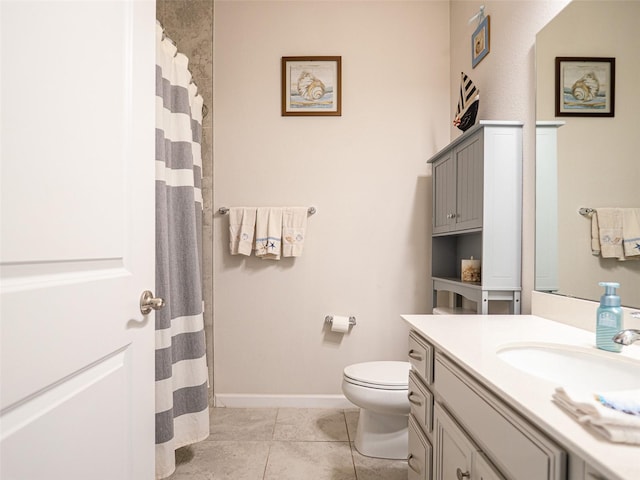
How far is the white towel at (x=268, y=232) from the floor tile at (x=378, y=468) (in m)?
1.24

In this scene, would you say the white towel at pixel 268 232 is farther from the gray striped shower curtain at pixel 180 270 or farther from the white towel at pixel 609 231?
the white towel at pixel 609 231

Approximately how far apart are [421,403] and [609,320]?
0.62 metres

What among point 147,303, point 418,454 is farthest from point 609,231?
point 147,303

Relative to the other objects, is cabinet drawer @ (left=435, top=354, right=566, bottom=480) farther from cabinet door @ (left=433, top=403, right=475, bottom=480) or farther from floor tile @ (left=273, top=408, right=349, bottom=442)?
floor tile @ (left=273, top=408, right=349, bottom=442)

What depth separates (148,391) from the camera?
106 centimetres

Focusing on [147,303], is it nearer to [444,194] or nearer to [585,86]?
[585,86]

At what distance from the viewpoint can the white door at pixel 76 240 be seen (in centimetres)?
60

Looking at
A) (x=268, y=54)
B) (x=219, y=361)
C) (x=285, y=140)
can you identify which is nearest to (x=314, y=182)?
(x=285, y=140)

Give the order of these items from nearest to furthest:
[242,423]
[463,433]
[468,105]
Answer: [463,433], [468,105], [242,423]

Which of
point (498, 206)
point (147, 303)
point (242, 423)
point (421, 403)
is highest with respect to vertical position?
point (498, 206)

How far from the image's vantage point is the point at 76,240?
0.75 m

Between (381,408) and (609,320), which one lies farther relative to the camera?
(381,408)

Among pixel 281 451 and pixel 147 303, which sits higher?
pixel 147 303

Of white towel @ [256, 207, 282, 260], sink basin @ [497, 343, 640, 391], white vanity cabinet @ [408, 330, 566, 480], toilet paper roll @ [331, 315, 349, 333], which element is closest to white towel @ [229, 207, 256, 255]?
white towel @ [256, 207, 282, 260]
